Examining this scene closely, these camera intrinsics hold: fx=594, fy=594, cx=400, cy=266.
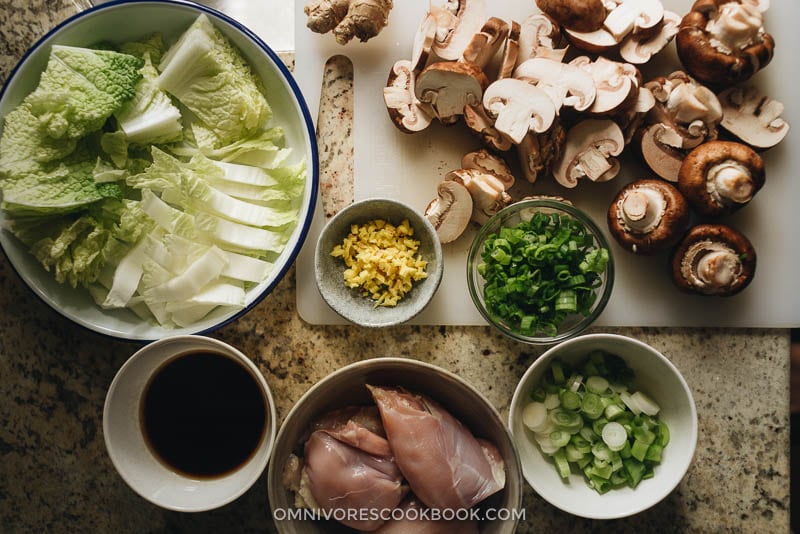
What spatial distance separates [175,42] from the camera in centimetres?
161

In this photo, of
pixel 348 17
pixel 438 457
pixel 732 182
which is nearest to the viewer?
pixel 438 457

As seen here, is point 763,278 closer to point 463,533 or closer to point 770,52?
point 770,52

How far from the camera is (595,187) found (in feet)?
5.45

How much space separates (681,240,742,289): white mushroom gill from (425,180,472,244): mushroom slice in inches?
22.8

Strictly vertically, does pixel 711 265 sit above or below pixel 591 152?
below

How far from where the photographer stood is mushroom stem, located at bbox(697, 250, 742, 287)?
149cm

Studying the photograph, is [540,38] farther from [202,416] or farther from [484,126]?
[202,416]

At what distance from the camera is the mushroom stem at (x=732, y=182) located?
146 centimetres

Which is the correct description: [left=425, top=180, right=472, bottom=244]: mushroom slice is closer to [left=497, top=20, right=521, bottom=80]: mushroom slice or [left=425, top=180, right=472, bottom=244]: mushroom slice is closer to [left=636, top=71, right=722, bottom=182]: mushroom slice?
[left=497, top=20, right=521, bottom=80]: mushroom slice

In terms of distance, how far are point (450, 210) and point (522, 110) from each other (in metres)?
0.31

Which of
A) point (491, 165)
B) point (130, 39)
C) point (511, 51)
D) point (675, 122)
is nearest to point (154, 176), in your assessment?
point (130, 39)

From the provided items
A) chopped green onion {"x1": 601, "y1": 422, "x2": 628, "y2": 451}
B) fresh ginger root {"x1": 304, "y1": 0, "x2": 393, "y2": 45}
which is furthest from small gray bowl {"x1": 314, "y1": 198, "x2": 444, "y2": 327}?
chopped green onion {"x1": 601, "y1": 422, "x2": 628, "y2": 451}

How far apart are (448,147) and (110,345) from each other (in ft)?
3.66

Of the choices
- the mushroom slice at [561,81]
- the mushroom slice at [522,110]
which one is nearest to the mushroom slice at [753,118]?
the mushroom slice at [561,81]
